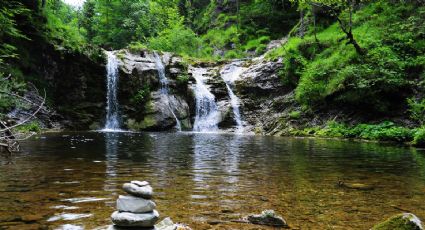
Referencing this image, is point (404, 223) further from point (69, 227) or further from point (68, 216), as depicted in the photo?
point (68, 216)

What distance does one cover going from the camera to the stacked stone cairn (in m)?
4.28

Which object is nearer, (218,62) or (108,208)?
(108,208)

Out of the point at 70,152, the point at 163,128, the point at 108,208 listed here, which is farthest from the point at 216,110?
the point at 108,208

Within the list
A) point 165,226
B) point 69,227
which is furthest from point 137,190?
point 69,227

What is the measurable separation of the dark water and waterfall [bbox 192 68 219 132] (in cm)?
2114

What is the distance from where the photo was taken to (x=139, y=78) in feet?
107

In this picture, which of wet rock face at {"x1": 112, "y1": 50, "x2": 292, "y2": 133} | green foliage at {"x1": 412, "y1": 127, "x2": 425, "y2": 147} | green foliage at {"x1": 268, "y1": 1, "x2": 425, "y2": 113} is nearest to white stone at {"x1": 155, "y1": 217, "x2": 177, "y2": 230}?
green foliage at {"x1": 412, "y1": 127, "x2": 425, "y2": 147}

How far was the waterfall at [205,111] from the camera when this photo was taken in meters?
33.0

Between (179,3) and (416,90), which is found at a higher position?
(179,3)

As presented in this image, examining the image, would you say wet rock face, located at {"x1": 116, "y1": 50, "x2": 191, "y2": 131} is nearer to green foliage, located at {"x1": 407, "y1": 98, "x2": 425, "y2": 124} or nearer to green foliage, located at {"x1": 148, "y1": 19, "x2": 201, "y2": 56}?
green foliage, located at {"x1": 148, "y1": 19, "x2": 201, "y2": 56}

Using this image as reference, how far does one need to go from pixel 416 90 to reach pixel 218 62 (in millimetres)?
21625

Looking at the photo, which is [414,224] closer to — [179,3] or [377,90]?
[377,90]

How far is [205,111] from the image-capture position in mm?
33844

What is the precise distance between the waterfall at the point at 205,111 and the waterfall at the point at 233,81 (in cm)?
177
